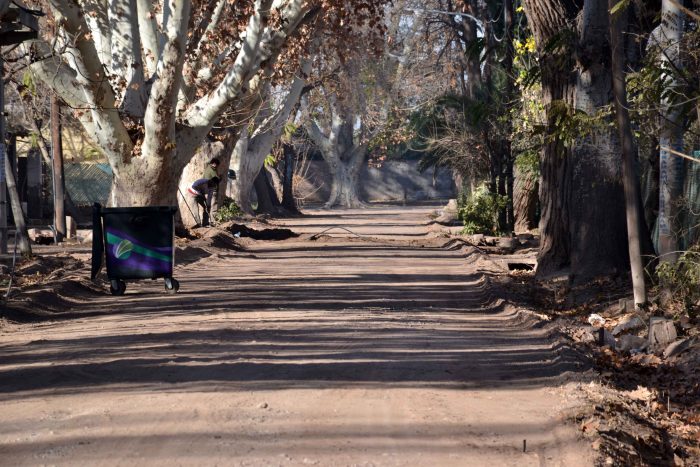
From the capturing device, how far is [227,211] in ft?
112

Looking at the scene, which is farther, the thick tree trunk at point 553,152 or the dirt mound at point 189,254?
the dirt mound at point 189,254

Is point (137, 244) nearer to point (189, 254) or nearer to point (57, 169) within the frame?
point (189, 254)

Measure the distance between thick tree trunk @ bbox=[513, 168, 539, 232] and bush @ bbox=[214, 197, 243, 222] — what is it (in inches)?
372

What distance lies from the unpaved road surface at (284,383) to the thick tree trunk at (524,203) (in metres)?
13.3

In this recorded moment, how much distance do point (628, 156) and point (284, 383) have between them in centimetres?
552

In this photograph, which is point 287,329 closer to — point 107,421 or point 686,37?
point 107,421

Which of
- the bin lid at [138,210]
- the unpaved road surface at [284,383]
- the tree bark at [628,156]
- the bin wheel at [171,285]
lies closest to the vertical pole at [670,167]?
the tree bark at [628,156]

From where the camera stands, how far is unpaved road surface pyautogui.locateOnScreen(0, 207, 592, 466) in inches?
229

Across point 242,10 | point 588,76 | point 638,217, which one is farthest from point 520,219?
point 638,217

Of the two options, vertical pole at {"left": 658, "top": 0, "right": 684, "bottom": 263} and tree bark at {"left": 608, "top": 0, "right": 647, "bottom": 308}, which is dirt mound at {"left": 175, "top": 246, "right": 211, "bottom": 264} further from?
vertical pole at {"left": 658, "top": 0, "right": 684, "bottom": 263}

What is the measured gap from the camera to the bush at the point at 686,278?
10.2 meters

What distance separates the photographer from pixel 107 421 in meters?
6.36

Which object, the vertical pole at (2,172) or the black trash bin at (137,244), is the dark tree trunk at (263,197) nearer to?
the vertical pole at (2,172)

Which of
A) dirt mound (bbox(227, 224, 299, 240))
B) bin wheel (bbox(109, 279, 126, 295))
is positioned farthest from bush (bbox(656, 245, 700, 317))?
dirt mound (bbox(227, 224, 299, 240))
